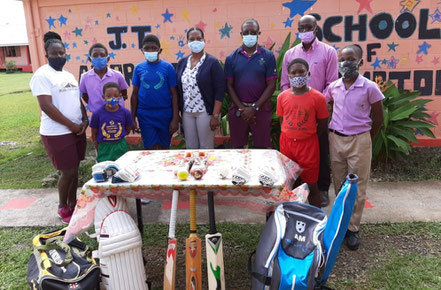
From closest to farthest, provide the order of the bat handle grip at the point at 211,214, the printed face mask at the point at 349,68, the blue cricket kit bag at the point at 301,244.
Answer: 1. the blue cricket kit bag at the point at 301,244
2. the bat handle grip at the point at 211,214
3. the printed face mask at the point at 349,68

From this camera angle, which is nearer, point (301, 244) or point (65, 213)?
point (301, 244)

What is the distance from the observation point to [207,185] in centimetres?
254

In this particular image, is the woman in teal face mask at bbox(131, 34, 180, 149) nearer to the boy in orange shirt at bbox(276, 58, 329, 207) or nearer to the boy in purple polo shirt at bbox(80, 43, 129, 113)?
the boy in purple polo shirt at bbox(80, 43, 129, 113)

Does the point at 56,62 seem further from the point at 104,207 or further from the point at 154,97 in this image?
the point at 104,207

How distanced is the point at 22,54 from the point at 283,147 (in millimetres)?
39477

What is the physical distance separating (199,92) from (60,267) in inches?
87.0

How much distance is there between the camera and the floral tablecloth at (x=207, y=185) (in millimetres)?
2602

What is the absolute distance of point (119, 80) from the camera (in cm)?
422

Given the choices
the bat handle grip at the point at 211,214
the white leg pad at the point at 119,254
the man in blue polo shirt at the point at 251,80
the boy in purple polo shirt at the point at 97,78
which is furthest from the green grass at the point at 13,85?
the bat handle grip at the point at 211,214

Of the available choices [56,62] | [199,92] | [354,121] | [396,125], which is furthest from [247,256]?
[396,125]

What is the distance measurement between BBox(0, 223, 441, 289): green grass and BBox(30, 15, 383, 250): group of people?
359 millimetres

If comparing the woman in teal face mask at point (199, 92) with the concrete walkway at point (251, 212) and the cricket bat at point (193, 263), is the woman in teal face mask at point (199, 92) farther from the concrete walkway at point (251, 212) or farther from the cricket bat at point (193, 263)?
the cricket bat at point (193, 263)

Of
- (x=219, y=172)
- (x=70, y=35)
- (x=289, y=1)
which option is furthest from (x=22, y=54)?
(x=219, y=172)

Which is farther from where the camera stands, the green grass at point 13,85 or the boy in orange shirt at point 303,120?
the green grass at point 13,85
